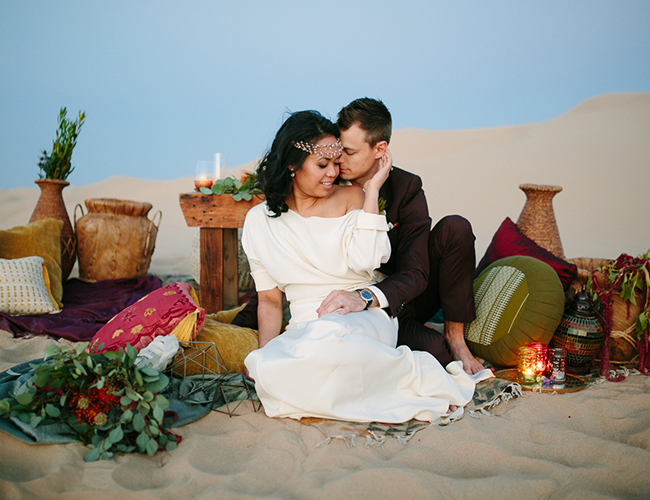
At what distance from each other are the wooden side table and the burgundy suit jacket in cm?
146

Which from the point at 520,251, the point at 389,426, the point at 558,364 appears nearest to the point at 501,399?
the point at 558,364

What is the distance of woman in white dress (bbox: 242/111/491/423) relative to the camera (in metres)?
2.16

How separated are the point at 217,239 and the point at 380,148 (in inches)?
74.9

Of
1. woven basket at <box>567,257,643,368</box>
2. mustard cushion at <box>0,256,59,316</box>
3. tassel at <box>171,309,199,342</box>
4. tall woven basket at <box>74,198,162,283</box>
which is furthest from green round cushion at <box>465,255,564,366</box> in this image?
tall woven basket at <box>74,198,162,283</box>

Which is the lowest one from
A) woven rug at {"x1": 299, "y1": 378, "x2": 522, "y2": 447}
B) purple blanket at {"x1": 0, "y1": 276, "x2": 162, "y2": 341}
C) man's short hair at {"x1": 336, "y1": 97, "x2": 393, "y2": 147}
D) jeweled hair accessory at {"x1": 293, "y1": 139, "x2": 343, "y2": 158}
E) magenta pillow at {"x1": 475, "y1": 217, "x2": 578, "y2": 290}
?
purple blanket at {"x1": 0, "y1": 276, "x2": 162, "y2": 341}

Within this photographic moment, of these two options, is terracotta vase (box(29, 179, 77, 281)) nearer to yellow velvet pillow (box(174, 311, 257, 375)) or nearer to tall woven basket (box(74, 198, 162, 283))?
tall woven basket (box(74, 198, 162, 283))

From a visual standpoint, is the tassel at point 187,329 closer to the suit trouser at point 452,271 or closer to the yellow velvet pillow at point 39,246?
the suit trouser at point 452,271

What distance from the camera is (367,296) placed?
99.2 inches

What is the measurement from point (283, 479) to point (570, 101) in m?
19.1

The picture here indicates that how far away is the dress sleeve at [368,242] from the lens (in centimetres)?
251

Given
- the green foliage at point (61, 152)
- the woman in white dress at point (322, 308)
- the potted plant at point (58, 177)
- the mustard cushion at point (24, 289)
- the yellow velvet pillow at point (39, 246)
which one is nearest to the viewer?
the woman in white dress at point (322, 308)

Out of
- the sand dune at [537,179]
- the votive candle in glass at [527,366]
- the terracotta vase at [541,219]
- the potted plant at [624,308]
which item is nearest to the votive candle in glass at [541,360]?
the votive candle in glass at [527,366]

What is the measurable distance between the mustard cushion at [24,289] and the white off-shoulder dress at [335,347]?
2.11m

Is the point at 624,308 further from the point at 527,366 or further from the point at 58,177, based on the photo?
the point at 58,177
